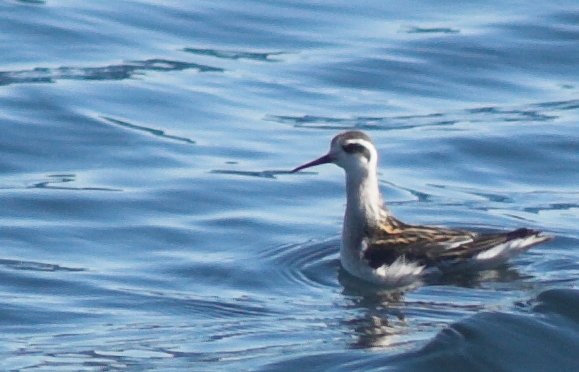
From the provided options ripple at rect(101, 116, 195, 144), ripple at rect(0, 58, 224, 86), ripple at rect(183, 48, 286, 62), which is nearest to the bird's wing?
ripple at rect(101, 116, 195, 144)

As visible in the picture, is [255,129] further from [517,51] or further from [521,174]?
[517,51]

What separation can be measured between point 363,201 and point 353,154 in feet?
1.42

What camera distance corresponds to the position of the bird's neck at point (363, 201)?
16.0m

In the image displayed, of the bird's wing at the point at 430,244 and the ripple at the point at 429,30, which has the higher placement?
→ the ripple at the point at 429,30

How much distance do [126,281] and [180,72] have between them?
29.3 ft

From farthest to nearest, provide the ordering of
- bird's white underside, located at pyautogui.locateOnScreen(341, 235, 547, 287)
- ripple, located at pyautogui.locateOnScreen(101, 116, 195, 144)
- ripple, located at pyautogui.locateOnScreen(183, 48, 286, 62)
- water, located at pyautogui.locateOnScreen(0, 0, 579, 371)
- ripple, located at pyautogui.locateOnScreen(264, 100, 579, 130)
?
ripple, located at pyautogui.locateOnScreen(183, 48, 286, 62)
ripple, located at pyautogui.locateOnScreen(264, 100, 579, 130)
ripple, located at pyautogui.locateOnScreen(101, 116, 195, 144)
bird's white underside, located at pyautogui.locateOnScreen(341, 235, 547, 287)
water, located at pyautogui.locateOnScreen(0, 0, 579, 371)

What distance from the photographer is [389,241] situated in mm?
15836

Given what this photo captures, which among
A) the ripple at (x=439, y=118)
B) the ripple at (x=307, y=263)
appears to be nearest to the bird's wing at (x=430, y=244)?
the ripple at (x=307, y=263)

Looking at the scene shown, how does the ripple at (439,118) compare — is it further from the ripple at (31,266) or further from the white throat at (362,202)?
the ripple at (31,266)

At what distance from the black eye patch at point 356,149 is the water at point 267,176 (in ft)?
3.33

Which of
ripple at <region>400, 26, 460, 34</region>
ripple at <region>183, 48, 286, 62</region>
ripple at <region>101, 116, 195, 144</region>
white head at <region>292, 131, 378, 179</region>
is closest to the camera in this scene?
white head at <region>292, 131, 378, 179</region>

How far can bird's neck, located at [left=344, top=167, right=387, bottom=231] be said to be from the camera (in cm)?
1598

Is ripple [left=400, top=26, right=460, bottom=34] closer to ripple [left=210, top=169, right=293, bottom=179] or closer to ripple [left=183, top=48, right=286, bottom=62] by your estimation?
ripple [left=183, top=48, right=286, bottom=62]

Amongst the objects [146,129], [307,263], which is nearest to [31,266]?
[307,263]
